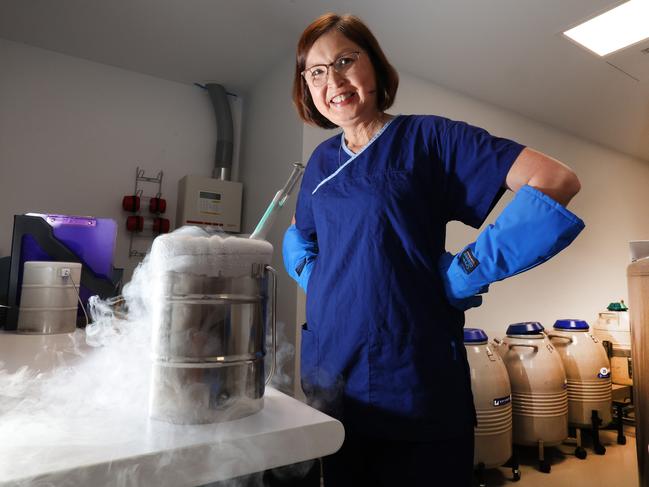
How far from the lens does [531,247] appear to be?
0.76 meters

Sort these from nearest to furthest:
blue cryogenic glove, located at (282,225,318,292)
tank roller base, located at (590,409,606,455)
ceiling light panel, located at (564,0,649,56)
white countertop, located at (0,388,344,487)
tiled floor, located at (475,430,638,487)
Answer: white countertop, located at (0,388,344,487) < blue cryogenic glove, located at (282,225,318,292) < tiled floor, located at (475,430,638,487) < ceiling light panel, located at (564,0,649,56) < tank roller base, located at (590,409,606,455)

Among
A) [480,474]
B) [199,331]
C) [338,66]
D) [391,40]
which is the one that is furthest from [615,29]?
[199,331]

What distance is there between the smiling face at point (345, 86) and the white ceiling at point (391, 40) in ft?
4.90

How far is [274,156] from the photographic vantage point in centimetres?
294

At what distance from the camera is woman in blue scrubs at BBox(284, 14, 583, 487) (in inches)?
31.4

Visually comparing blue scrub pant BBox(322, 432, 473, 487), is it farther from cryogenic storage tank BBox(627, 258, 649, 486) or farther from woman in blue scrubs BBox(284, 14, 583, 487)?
cryogenic storage tank BBox(627, 258, 649, 486)

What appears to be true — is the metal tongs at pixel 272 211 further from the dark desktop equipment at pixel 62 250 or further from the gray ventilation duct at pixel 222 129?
the gray ventilation duct at pixel 222 129

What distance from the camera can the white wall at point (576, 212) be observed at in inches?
127

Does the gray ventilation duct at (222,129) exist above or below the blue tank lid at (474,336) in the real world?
above

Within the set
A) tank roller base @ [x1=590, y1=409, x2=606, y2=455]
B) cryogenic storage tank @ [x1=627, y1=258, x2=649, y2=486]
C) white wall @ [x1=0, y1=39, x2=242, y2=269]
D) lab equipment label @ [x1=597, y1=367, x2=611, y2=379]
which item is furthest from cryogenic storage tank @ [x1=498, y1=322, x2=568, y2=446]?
white wall @ [x1=0, y1=39, x2=242, y2=269]

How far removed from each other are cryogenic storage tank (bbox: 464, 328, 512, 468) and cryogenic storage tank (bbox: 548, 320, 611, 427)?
0.84 meters

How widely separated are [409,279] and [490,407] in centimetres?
173

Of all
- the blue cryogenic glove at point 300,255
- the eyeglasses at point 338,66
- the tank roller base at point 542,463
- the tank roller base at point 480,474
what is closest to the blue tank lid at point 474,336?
the tank roller base at point 480,474

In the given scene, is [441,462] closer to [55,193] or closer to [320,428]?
[320,428]
